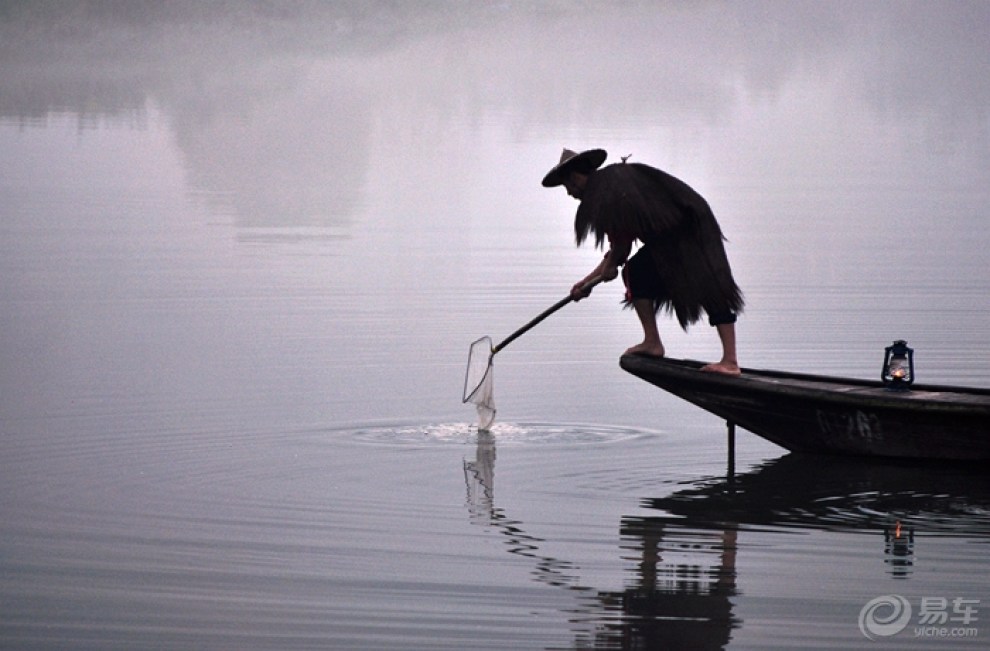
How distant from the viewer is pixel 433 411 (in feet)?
33.7

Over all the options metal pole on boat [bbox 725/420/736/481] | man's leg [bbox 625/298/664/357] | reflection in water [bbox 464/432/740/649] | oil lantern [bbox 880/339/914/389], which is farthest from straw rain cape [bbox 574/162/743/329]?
reflection in water [bbox 464/432/740/649]

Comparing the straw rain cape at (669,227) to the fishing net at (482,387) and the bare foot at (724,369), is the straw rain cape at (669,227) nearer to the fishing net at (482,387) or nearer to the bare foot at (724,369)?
the bare foot at (724,369)

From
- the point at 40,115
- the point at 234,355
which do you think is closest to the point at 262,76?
the point at 40,115

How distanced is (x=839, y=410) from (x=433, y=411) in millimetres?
2514

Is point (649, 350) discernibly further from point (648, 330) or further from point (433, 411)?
point (433, 411)

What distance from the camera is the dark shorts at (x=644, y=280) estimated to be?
9031mm

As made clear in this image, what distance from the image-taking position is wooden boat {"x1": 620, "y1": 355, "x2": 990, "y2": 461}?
838 centimetres

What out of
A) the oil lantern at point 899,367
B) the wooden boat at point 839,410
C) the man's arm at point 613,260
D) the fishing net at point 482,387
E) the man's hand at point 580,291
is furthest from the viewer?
the fishing net at point 482,387

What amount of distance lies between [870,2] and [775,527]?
269ft

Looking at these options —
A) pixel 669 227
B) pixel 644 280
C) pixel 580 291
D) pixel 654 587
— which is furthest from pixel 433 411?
pixel 654 587

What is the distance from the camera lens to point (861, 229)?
2028cm

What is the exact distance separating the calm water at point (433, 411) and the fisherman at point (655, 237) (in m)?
0.74

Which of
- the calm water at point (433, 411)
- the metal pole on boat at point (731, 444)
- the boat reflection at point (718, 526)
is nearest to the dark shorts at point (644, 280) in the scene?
the metal pole on boat at point (731, 444)

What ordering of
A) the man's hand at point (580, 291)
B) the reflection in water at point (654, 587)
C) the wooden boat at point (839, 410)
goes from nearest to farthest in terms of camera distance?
the reflection in water at point (654, 587) < the wooden boat at point (839, 410) < the man's hand at point (580, 291)
